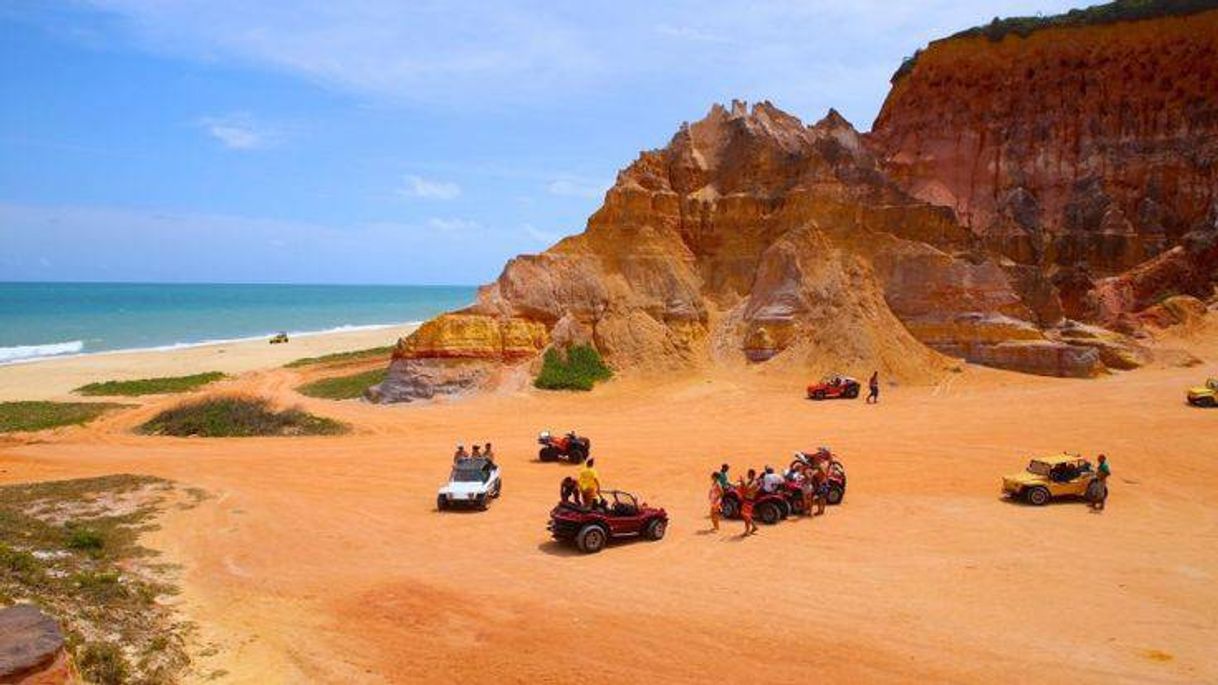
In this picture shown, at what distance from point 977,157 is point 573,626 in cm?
7289

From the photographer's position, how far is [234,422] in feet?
105

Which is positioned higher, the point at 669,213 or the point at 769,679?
the point at 669,213

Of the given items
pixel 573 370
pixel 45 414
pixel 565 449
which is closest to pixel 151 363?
pixel 45 414

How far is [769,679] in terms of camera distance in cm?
1123

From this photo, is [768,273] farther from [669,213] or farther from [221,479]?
A: [221,479]

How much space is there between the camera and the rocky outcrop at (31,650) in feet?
27.5

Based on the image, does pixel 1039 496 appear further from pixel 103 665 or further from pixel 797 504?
pixel 103 665

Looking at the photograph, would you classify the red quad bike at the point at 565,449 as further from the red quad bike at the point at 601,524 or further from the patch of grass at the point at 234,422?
the patch of grass at the point at 234,422

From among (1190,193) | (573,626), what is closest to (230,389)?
(573,626)

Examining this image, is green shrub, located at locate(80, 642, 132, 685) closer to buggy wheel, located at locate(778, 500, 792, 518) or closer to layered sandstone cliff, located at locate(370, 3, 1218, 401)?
buggy wheel, located at locate(778, 500, 792, 518)

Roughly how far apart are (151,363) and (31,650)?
5710cm

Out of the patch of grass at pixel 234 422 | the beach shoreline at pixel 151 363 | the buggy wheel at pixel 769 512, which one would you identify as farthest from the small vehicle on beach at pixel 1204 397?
the beach shoreline at pixel 151 363

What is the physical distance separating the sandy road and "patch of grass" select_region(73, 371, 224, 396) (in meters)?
13.6

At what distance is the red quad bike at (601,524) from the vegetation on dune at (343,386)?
2510 cm
